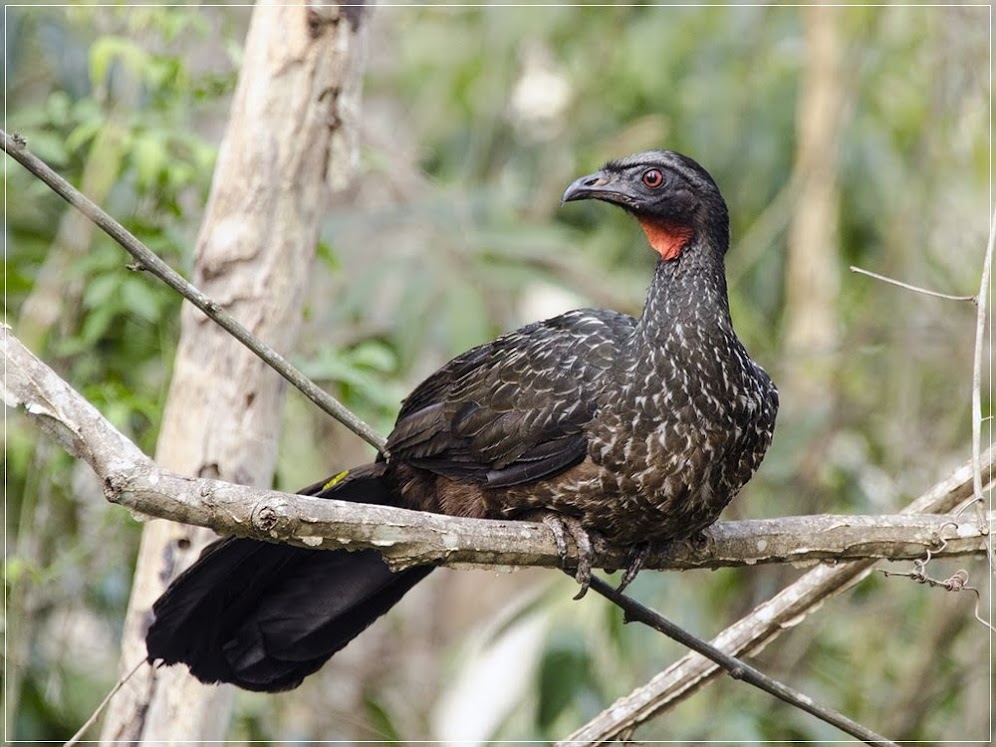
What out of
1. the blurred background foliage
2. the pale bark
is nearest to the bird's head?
the blurred background foliage

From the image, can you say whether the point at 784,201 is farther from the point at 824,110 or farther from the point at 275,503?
the point at 275,503

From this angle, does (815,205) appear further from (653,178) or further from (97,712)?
(97,712)

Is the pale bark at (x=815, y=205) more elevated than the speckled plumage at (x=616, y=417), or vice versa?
the pale bark at (x=815, y=205)

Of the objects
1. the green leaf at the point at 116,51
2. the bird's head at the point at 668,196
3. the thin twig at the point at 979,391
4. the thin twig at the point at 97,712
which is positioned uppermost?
the green leaf at the point at 116,51

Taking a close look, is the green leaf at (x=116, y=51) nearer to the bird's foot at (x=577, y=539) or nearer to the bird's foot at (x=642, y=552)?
the bird's foot at (x=577, y=539)

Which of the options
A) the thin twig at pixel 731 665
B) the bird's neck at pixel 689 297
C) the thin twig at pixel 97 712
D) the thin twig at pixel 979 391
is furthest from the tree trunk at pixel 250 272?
the thin twig at pixel 979 391

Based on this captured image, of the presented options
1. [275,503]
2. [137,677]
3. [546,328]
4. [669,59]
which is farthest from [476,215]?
[275,503]

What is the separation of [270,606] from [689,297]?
134cm

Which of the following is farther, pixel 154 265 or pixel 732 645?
pixel 732 645

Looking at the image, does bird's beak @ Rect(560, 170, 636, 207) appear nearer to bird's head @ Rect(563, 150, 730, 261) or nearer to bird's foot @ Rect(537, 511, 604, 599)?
bird's head @ Rect(563, 150, 730, 261)

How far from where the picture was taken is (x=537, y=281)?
17.2ft

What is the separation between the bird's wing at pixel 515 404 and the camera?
3.12 metres

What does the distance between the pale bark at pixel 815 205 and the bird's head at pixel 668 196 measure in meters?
2.76

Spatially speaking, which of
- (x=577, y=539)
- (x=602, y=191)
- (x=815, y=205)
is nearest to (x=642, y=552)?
(x=577, y=539)
